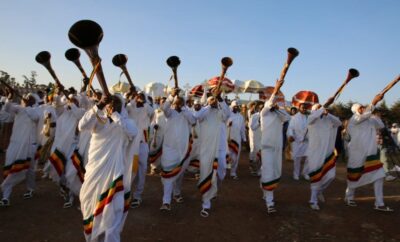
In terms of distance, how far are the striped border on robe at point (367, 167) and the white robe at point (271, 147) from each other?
1.80 m

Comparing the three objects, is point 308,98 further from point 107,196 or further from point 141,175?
point 107,196

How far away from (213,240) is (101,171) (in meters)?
2.41

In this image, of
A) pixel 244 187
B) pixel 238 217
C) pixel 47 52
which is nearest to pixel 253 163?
pixel 244 187

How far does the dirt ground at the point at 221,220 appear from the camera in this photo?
5508 millimetres

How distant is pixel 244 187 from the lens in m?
9.00

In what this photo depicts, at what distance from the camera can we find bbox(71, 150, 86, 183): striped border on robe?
6.18 metres

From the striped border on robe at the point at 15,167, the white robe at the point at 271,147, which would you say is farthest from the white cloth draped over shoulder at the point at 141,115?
the white robe at the point at 271,147

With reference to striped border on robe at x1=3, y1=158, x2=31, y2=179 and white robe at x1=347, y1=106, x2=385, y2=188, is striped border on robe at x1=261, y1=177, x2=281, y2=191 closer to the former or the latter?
white robe at x1=347, y1=106, x2=385, y2=188

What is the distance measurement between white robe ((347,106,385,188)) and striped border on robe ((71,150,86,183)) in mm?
5655

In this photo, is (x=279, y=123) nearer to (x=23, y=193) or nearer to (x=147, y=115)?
(x=147, y=115)

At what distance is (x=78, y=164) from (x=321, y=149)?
5.01 meters

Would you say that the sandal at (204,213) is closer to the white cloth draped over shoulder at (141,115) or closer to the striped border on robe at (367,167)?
the white cloth draped over shoulder at (141,115)

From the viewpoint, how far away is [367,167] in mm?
7215

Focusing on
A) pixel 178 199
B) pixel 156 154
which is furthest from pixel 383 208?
pixel 156 154
